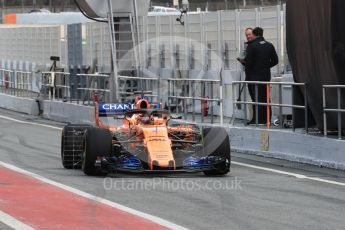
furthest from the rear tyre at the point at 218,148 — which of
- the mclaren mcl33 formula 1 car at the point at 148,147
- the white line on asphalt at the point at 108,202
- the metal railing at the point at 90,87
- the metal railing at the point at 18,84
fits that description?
the metal railing at the point at 18,84

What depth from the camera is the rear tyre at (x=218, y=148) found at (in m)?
13.1

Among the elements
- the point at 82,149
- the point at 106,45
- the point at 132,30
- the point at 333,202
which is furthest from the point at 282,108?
the point at 106,45

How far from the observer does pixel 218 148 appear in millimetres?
13062

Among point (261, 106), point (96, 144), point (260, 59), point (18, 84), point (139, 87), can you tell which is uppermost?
point (260, 59)

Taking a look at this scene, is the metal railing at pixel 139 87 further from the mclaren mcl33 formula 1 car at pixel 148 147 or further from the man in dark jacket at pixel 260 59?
the mclaren mcl33 formula 1 car at pixel 148 147

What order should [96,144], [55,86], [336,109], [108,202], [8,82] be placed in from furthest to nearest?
1. [8,82]
2. [55,86]
3. [336,109]
4. [96,144]
5. [108,202]

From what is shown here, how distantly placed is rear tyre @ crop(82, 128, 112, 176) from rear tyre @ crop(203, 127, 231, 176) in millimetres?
1527

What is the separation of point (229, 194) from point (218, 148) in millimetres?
1881

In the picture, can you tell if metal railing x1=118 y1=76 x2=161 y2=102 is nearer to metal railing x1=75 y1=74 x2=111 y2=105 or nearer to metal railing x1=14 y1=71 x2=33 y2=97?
metal railing x1=75 y1=74 x2=111 y2=105

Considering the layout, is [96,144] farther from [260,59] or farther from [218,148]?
[260,59]

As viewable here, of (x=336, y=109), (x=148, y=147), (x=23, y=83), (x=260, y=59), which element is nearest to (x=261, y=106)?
(x=260, y=59)

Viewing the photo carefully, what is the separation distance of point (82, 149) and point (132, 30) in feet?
50.4

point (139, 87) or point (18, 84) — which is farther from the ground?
point (139, 87)

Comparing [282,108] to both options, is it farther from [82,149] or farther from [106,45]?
[106,45]
